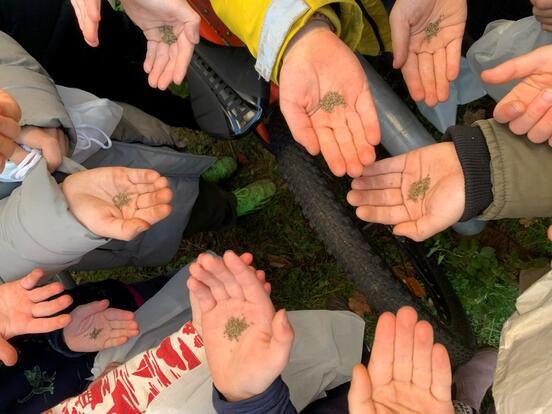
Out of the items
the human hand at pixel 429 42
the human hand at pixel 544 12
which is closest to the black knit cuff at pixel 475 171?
the human hand at pixel 429 42

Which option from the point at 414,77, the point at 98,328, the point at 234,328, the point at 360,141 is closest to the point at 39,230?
A: the point at 98,328

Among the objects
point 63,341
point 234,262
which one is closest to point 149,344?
point 63,341

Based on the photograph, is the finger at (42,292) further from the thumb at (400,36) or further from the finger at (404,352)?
the thumb at (400,36)

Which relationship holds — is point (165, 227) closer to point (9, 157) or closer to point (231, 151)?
point (9, 157)

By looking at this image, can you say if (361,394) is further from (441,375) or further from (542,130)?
(542,130)

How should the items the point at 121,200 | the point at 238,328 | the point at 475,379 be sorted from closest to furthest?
1. the point at 238,328
2. the point at 121,200
3. the point at 475,379

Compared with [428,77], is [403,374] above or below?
below

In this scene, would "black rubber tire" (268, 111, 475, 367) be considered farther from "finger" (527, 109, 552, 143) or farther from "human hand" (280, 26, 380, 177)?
"finger" (527, 109, 552, 143)
